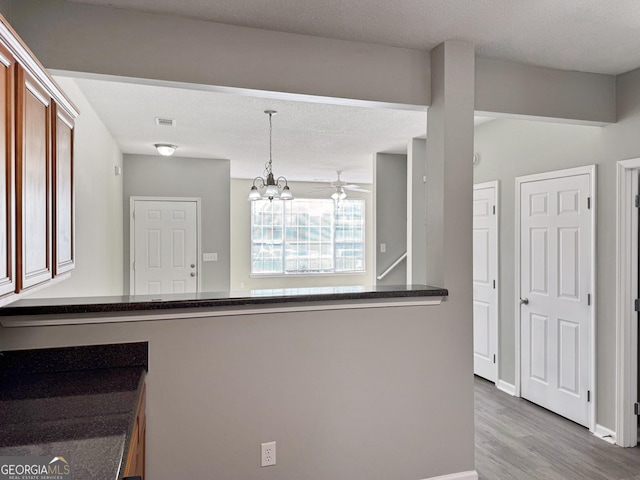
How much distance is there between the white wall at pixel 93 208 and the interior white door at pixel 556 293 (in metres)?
3.54

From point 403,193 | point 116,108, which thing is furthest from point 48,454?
point 403,193

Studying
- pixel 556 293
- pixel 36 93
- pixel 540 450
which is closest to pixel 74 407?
pixel 36 93

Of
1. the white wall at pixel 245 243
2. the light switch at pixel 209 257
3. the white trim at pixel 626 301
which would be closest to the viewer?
the white trim at pixel 626 301

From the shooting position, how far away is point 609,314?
3.16m

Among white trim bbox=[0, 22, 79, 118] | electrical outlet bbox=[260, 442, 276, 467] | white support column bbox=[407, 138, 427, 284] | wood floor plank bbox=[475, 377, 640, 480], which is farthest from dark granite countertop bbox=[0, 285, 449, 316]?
white support column bbox=[407, 138, 427, 284]

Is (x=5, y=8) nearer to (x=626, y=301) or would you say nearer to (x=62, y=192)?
(x=62, y=192)

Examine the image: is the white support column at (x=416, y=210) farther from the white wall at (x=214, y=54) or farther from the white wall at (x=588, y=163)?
the white wall at (x=214, y=54)

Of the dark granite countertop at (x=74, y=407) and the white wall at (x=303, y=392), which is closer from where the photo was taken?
the dark granite countertop at (x=74, y=407)

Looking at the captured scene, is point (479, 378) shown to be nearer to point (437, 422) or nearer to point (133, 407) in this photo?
point (437, 422)

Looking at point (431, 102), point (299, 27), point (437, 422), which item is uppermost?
point (299, 27)

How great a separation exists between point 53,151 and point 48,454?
100 centimetres

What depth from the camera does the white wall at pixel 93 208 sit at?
3.06m

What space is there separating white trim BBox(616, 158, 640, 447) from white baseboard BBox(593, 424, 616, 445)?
0.04m

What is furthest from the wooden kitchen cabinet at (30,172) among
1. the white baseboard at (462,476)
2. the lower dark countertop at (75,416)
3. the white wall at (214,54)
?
the white baseboard at (462,476)
